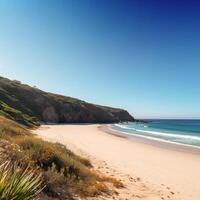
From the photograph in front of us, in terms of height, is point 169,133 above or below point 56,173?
above

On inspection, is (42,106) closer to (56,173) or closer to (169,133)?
(169,133)

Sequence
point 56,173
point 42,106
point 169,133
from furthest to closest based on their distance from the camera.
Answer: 1. point 42,106
2. point 169,133
3. point 56,173

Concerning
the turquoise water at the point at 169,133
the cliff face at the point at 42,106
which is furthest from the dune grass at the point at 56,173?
the cliff face at the point at 42,106

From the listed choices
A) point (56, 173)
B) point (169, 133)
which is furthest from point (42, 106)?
point (56, 173)

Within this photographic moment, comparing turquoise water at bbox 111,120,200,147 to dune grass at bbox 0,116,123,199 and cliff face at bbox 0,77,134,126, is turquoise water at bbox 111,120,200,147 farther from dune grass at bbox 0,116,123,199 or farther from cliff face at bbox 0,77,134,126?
dune grass at bbox 0,116,123,199

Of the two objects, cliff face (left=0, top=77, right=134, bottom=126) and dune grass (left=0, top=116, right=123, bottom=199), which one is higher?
cliff face (left=0, top=77, right=134, bottom=126)

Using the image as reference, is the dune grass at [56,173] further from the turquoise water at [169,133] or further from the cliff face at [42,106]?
the cliff face at [42,106]

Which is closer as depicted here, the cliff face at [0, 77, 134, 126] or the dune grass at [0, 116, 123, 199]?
the dune grass at [0, 116, 123, 199]

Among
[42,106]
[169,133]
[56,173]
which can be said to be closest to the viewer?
[56,173]

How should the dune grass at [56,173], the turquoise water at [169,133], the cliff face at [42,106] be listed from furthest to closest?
the cliff face at [42,106], the turquoise water at [169,133], the dune grass at [56,173]

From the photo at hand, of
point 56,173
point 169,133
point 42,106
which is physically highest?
point 42,106

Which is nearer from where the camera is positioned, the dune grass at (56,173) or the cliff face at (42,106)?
the dune grass at (56,173)

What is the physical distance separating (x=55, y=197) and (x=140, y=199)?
299cm

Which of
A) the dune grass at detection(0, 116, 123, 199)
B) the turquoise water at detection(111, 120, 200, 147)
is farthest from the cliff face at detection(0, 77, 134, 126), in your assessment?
the dune grass at detection(0, 116, 123, 199)
